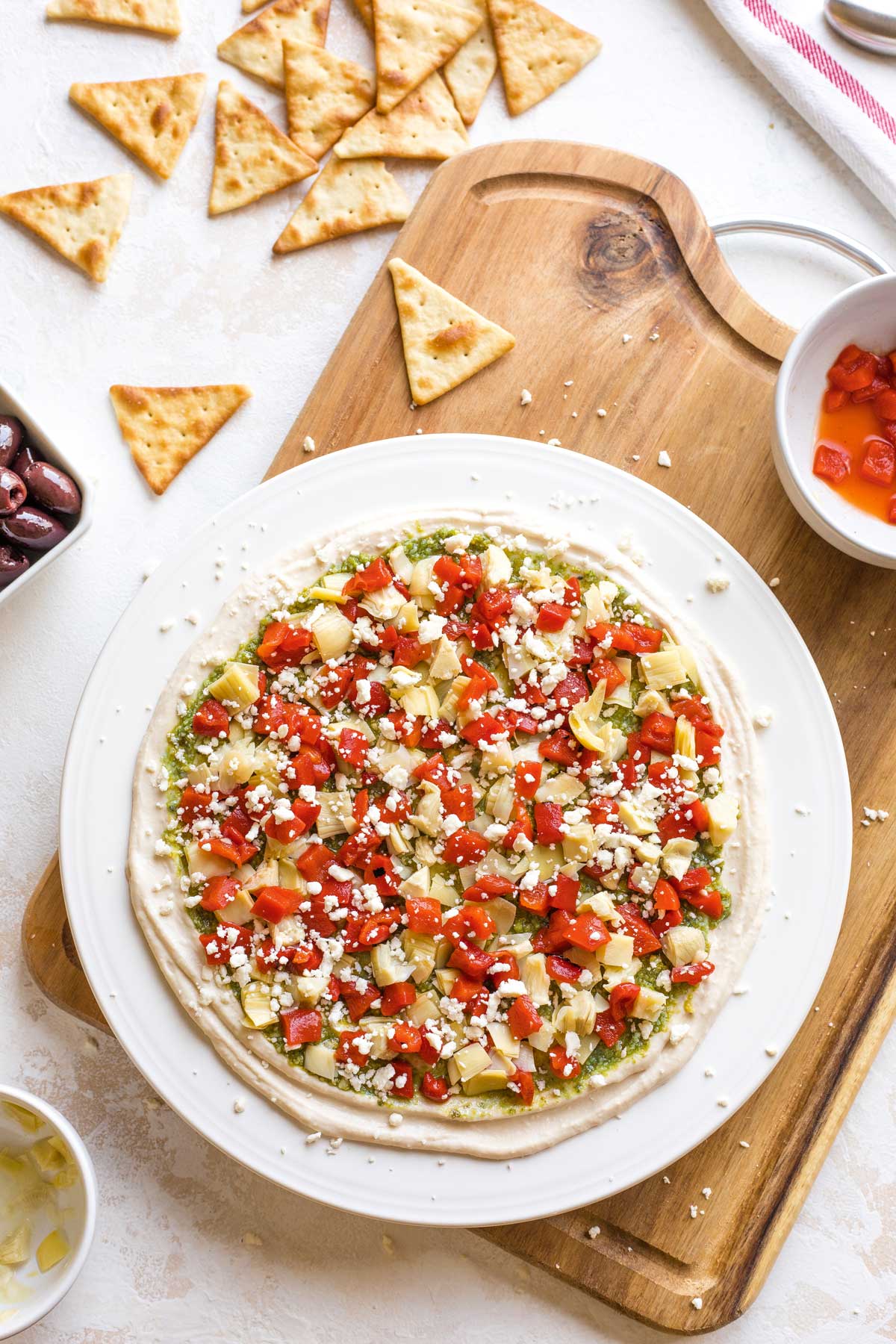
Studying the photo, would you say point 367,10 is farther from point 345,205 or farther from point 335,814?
point 335,814

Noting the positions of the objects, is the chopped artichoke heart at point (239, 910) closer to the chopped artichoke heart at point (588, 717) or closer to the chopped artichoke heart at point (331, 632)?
the chopped artichoke heart at point (331, 632)

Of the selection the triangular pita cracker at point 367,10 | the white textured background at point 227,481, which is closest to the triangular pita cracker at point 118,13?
the white textured background at point 227,481

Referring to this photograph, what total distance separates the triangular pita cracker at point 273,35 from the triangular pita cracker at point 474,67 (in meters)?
0.48

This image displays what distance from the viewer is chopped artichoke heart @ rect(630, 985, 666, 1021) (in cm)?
306

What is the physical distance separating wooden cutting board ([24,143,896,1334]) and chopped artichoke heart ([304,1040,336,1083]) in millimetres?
737

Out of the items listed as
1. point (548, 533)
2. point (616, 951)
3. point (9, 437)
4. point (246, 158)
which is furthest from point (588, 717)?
point (246, 158)

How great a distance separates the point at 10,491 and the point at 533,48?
7.62ft

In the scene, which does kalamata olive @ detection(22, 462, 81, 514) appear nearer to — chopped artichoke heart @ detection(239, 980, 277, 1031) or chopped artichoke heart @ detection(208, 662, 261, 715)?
chopped artichoke heart @ detection(208, 662, 261, 715)

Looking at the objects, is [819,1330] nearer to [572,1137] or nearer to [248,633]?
[572,1137]

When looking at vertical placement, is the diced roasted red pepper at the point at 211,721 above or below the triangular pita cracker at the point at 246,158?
below

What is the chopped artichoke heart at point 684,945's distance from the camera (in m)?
3.10

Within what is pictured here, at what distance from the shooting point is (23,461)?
3355 mm

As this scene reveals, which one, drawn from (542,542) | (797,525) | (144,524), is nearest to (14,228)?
(144,524)

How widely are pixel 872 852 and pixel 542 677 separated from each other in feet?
3.98
